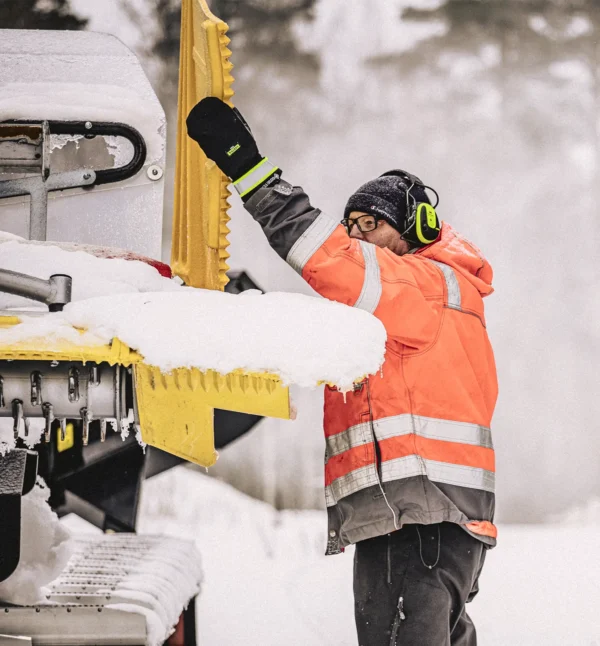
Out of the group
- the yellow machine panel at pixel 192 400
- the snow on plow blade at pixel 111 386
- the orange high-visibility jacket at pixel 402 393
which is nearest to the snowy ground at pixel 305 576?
the orange high-visibility jacket at pixel 402 393

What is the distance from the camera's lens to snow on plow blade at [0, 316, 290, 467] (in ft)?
4.52

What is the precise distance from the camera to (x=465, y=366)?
84.2 inches

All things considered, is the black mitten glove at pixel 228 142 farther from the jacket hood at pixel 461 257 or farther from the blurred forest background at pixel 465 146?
the blurred forest background at pixel 465 146

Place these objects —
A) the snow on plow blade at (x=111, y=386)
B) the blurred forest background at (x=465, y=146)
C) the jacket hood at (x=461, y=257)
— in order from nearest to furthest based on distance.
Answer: the snow on plow blade at (x=111, y=386), the jacket hood at (x=461, y=257), the blurred forest background at (x=465, y=146)

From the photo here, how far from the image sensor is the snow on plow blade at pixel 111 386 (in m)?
1.38

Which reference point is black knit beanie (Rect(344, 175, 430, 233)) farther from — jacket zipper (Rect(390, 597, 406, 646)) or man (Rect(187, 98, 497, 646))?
jacket zipper (Rect(390, 597, 406, 646))

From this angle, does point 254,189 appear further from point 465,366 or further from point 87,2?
point 87,2

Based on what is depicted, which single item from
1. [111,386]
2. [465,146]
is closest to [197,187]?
[111,386]

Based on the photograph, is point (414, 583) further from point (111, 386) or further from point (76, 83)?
point (76, 83)

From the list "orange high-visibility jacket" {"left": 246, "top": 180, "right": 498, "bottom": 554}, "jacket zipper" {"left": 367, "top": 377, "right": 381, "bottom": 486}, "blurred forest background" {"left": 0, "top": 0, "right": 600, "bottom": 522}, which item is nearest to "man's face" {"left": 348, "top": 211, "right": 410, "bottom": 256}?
"orange high-visibility jacket" {"left": 246, "top": 180, "right": 498, "bottom": 554}

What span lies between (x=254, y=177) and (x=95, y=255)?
422 millimetres

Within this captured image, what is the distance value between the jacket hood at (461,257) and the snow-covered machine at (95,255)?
60 centimetres

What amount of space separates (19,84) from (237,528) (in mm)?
4280

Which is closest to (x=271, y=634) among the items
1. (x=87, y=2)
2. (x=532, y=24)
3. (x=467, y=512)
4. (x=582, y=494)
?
(x=467, y=512)
